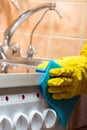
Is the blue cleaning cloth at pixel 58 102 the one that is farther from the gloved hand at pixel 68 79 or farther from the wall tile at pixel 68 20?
the wall tile at pixel 68 20

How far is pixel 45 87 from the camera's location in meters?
0.51

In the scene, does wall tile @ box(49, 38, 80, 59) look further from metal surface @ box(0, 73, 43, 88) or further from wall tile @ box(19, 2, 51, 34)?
metal surface @ box(0, 73, 43, 88)

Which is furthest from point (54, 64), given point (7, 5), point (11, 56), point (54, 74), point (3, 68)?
point (7, 5)

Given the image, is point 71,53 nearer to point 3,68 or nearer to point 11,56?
point 11,56

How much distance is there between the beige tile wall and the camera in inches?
38.6

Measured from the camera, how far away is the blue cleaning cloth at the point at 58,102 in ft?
1.69

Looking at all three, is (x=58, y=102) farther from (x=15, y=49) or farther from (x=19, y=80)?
(x=15, y=49)

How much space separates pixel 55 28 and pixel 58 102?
54cm

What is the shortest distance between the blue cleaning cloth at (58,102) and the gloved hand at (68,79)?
1 centimetres

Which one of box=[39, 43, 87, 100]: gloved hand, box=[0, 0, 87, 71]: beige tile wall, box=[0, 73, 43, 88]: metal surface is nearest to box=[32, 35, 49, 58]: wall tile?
box=[0, 0, 87, 71]: beige tile wall

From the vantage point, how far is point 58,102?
0.55 meters

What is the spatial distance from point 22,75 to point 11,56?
456 mm

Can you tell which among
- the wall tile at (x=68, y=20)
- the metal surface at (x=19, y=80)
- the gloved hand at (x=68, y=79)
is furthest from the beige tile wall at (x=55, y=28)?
the metal surface at (x=19, y=80)

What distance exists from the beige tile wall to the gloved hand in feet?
1.26
